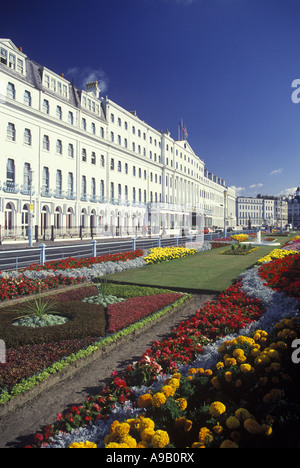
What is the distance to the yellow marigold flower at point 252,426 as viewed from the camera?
2.47 meters

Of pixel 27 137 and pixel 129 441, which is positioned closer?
pixel 129 441

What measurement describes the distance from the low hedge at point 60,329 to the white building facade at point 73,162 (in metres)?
18.9

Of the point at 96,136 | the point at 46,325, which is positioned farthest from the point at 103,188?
the point at 46,325

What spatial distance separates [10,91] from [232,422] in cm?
3425

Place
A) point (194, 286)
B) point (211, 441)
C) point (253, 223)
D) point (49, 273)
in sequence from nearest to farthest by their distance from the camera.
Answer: point (211, 441), point (194, 286), point (49, 273), point (253, 223)

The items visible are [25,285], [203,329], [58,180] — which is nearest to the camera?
[203,329]

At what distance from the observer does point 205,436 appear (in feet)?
8.48

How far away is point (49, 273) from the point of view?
1123cm

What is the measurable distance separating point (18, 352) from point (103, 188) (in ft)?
131

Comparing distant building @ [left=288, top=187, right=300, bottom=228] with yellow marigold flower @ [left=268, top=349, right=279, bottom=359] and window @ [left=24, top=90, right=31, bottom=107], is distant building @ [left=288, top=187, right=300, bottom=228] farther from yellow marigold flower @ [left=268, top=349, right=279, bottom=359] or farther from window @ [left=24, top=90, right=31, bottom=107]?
yellow marigold flower @ [left=268, top=349, right=279, bottom=359]

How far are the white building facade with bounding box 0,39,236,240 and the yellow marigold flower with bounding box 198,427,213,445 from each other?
77.7ft

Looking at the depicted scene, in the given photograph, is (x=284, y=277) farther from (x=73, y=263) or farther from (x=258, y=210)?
(x=258, y=210)

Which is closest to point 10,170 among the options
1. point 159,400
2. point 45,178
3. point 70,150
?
point 45,178

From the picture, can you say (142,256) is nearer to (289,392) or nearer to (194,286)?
(194,286)
